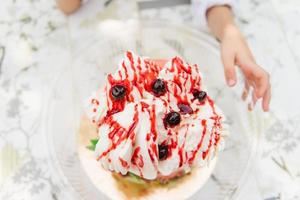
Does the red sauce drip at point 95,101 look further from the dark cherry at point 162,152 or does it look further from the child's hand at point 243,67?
the child's hand at point 243,67

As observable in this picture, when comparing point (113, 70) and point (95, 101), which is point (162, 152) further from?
point (113, 70)

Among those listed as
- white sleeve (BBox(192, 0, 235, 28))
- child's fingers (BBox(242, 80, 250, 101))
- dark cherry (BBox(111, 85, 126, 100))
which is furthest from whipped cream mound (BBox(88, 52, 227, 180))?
white sleeve (BBox(192, 0, 235, 28))

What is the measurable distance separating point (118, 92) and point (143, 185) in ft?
0.61

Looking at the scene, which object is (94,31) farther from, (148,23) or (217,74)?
(217,74)

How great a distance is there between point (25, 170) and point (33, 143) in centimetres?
6

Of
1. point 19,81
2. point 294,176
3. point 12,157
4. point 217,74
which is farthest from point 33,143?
point 294,176

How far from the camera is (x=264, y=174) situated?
925 mm

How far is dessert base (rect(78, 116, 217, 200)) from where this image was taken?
869mm

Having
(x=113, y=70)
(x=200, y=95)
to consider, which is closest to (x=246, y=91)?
(x=200, y=95)

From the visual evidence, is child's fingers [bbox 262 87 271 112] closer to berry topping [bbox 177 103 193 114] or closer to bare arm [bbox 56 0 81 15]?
berry topping [bbox 177 103 193 114]

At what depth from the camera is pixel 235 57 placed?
93cm

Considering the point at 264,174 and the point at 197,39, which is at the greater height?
the point at 197,39

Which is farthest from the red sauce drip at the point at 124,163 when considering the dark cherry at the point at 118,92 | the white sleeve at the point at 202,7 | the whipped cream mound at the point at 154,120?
the white sleeve at the point at 202,7

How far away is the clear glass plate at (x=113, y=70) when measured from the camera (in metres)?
0.90
